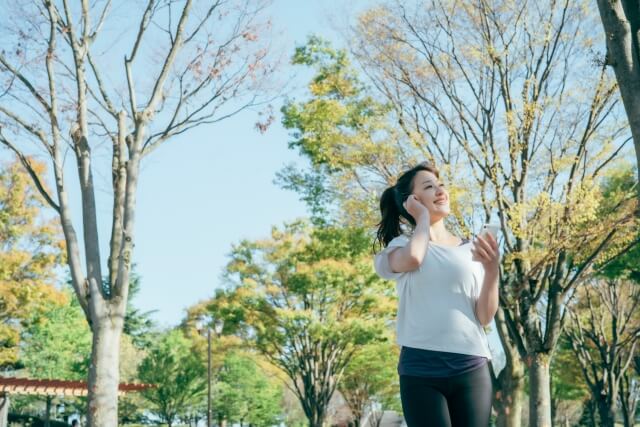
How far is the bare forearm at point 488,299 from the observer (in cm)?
232

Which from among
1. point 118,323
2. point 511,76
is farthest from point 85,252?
point 511,76

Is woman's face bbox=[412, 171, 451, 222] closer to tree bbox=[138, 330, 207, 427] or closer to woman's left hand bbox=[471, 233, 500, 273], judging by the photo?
woman's left hand bbox=[471, 233, 500, 273]

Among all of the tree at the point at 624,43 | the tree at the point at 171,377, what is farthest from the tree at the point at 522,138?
the tree at the point at 171,377

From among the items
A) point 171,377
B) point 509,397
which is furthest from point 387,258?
point 171,377

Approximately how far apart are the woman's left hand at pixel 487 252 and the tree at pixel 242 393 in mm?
32568

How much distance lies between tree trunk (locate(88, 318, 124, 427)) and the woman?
516 centimetres

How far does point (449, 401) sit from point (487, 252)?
1.57 feet

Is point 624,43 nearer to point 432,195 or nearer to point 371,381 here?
point 432,195

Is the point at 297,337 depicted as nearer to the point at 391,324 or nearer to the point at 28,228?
the point at 391,324

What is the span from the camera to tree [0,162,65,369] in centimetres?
1942

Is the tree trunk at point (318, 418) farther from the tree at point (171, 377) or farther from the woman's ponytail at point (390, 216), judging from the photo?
the woman's ponytail at point (390, 216)

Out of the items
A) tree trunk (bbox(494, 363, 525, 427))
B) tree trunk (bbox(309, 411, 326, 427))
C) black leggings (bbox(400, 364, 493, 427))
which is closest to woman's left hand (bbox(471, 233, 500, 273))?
black leggings (bbox(400, 364, 493, 427))

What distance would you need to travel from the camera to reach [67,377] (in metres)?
32.1

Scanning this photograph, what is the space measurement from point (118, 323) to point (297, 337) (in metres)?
Result: 13.8
